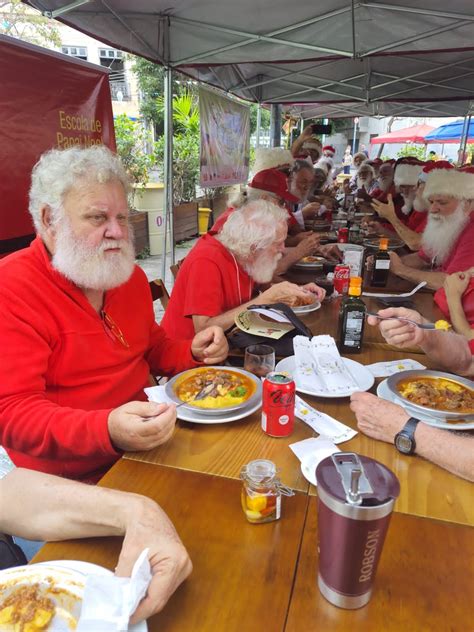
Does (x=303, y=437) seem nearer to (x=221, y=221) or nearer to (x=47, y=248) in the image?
(x=47, y=248)

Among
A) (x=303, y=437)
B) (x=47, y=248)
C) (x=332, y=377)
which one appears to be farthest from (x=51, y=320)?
(x=332, y=377)

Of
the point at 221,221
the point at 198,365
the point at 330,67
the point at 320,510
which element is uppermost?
the point at 330,67

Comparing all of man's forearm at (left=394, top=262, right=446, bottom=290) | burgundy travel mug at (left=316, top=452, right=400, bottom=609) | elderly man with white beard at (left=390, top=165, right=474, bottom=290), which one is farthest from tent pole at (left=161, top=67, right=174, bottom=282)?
burgundy travel mug at (left=316, top=452, right=400, bottom=609)

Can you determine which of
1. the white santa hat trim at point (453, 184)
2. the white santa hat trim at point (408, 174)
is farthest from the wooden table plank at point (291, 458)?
the white santa hat trim at point (408, 174)

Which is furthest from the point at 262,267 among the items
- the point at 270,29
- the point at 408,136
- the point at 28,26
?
the point at 408,136

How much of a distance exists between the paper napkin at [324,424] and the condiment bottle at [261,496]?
0.40m

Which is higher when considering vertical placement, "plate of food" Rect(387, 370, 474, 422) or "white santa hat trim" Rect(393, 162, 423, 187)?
"white santa hat trim" Rect(393, 162, 423, 187)

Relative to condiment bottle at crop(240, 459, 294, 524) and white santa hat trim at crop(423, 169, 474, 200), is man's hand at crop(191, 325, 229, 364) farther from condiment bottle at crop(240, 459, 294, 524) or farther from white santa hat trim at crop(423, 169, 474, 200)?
white santa hat trim at crop(423, 169, 474, 200)

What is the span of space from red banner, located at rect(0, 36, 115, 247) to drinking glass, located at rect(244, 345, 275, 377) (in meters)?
2.18

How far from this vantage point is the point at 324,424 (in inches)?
58.4

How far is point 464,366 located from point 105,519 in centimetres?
164

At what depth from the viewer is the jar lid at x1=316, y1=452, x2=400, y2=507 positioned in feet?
2.56

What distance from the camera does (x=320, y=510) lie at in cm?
84

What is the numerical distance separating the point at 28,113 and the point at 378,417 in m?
3.13
